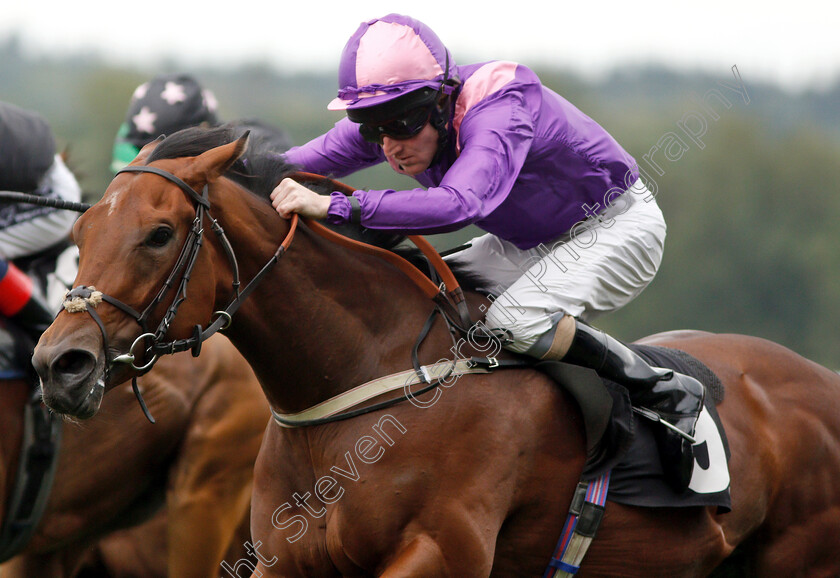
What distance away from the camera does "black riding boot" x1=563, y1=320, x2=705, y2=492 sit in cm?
372

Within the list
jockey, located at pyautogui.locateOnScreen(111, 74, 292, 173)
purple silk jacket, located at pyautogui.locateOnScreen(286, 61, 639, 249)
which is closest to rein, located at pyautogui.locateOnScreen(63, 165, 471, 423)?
purple silk jacket, located at pyautogui.locateOnScreen(286, 61, 639, 249)

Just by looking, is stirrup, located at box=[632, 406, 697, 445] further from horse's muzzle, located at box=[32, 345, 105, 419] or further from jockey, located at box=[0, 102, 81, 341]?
jockey, located at box=[0, 102, 81, 341]

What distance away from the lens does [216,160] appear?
3.19 metres

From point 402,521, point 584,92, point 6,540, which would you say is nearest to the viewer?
point 402,521

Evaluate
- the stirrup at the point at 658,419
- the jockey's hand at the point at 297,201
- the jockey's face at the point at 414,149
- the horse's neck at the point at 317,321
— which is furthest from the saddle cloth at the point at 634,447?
the jockey's hand at the point at 297,201

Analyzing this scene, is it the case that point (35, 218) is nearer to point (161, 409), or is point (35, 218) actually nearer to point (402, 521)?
point (161, 409)

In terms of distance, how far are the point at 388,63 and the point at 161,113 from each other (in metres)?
3.36

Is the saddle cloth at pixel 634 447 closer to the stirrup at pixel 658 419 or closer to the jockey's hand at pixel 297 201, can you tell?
the stirrup at pixel 658 419

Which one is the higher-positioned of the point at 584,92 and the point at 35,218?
the point at 35,218

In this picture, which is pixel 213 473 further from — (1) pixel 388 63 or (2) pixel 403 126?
(1) pixel 388 63

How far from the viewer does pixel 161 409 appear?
5.15 metres

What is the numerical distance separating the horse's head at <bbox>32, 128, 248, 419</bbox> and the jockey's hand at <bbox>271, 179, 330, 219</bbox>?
25cm

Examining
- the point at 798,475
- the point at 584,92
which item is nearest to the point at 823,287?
the point at 584,92

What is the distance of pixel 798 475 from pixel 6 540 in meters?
3.53
